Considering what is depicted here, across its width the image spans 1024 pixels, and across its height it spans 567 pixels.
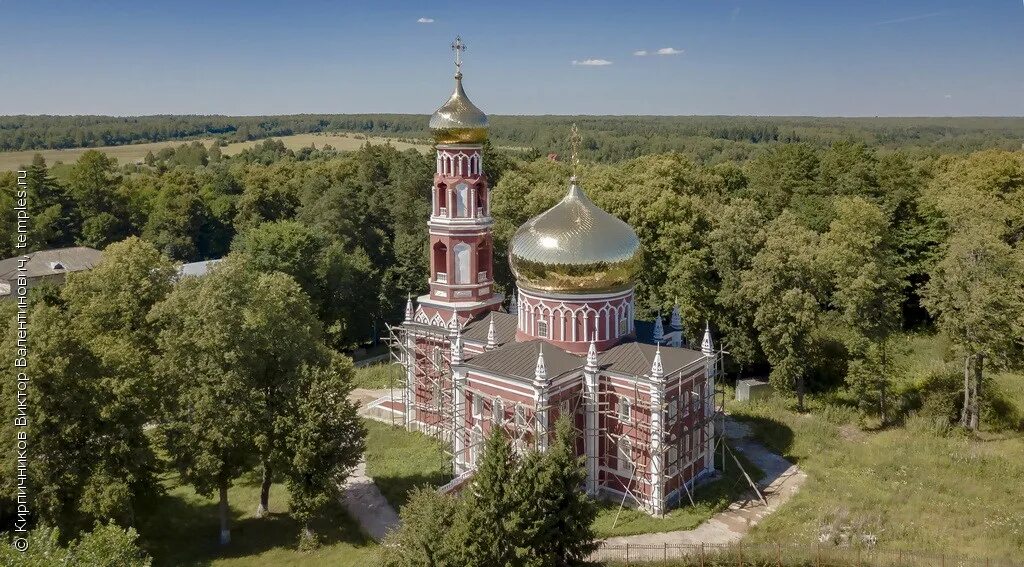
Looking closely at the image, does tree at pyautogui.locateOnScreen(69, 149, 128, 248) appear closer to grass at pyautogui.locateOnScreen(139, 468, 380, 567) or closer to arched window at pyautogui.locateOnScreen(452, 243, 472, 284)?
grass at pyautogui.locateOnScreen(139, 468, 380, 567)

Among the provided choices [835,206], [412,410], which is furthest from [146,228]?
[835,206]

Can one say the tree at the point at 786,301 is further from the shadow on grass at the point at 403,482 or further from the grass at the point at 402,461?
the shadow on grass at the point at 403,482

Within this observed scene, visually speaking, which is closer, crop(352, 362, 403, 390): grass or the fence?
the fence

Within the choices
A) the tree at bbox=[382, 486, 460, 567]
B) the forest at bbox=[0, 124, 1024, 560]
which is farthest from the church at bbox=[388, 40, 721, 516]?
the tree at bbox=[382, 486, 460, 567]

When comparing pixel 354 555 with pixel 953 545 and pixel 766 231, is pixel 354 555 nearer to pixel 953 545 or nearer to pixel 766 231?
pixel 953 545

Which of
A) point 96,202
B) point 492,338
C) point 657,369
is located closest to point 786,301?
point 657,369

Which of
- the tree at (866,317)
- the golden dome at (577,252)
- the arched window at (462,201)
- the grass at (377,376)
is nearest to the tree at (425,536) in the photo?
the golden dome at (577,252)

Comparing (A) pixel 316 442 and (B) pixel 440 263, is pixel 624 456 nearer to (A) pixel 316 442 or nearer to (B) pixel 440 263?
(A) pixel 316 442
